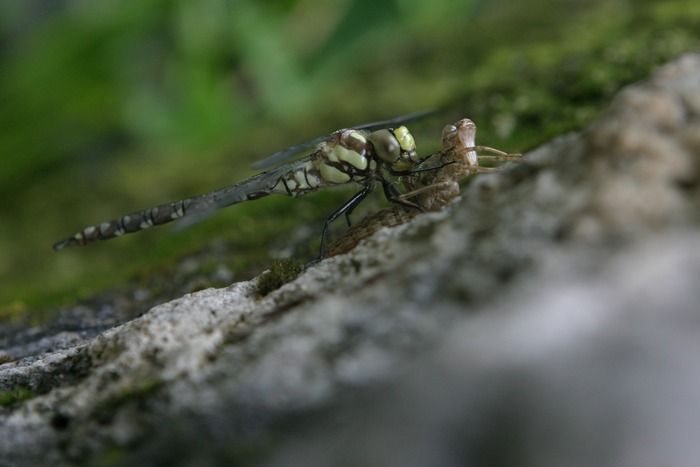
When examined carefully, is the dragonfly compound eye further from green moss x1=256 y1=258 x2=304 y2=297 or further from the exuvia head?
green moss x1=256 y1=258 x2=304 y2=297

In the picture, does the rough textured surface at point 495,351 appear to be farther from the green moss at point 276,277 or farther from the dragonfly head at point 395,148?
the dragonfly head at point 395,148

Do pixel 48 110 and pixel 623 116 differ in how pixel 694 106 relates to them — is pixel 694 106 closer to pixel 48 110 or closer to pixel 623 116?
pixel 623 116

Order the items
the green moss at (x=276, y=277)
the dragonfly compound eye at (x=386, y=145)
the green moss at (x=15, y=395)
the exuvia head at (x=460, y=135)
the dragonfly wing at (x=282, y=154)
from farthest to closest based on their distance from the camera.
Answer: the dragonfly wing at (x=282, y=154)
the dragonfly compound eye at (x=386, y=145)
the exuvia head at (x=460, y=135)
the green moss at (x=276, y=277)
the green moss at (x=15, y=395)

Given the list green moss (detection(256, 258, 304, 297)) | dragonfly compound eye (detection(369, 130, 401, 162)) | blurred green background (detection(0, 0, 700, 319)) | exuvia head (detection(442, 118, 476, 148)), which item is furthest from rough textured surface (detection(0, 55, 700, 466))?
blurred green background (detection(0, 0, 700, 319))

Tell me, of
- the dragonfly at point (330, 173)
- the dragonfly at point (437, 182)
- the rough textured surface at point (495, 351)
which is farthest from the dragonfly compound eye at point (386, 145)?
the rough textured surface at point (495, 351)

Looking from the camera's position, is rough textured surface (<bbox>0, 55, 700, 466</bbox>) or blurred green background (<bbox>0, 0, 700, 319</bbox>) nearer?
rough textured surface (<bbox>0, 55, 700, 466</bbox>)

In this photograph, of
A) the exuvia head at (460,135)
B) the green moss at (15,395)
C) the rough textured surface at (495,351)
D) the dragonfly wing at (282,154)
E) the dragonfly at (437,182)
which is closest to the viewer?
the rough textured surface at (495,351)
